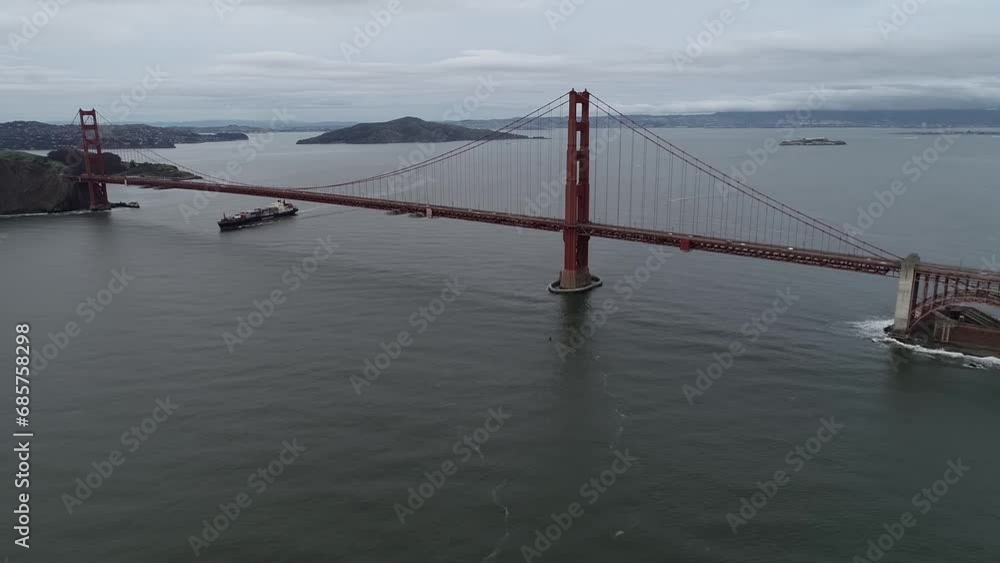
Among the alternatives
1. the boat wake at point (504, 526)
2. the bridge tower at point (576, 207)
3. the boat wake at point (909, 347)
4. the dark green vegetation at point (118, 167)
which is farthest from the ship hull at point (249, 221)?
the boat wake at point (909, 347)

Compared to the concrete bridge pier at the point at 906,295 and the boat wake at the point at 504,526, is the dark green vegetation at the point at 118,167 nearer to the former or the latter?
the boat wake at the point at 504,526

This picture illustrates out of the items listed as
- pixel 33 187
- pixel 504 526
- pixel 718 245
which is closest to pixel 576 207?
pixel 718 245

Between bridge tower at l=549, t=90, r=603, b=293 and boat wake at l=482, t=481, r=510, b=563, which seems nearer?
boat wake at l=482, t=481, r=510, b=563

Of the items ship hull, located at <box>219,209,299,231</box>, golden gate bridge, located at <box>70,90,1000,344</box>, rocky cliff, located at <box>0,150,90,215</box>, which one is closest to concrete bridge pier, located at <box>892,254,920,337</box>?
golden gate bridge, located at <box>70,90,1000,344</box>

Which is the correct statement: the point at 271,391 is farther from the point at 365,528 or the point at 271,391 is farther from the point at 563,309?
the point at 563,309

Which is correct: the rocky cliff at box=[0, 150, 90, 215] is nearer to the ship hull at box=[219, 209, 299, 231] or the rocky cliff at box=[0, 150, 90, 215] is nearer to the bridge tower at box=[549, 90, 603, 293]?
the ship hull at box=[219, 209, 299, 231]

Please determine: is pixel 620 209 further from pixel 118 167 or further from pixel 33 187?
pixel 118 167
